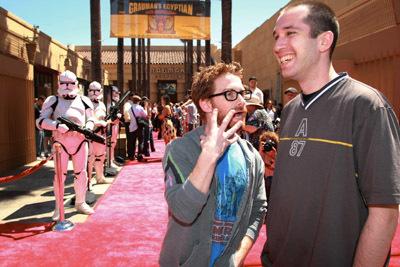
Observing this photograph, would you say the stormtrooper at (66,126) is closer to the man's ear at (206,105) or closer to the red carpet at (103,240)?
the red carpet at (103,240)

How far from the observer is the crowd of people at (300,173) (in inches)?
58.0

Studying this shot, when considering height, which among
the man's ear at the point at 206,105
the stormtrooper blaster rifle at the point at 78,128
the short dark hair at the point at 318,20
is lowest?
the stormtrooper blaster rifle at the point at 78,128

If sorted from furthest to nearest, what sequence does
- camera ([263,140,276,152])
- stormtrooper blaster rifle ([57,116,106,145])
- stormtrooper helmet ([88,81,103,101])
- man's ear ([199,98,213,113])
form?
stormtrooper helmet ([88,81,103,101]) < stormtrooper blaster rifle ([57,116,106,145]) < camera ([263,140,276,152]) < man's ear ([199,98,213,113])

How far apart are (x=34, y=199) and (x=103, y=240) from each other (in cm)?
314

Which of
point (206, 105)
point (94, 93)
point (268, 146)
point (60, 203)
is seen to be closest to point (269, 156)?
point (268, 146)

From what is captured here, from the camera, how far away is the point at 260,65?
2442 centimetres

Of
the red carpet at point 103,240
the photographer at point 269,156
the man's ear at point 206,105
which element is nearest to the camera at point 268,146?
the photographer at point 269,156

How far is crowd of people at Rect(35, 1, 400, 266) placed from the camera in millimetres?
1474

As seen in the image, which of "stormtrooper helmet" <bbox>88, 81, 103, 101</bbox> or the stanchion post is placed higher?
"stormtrooper helmet" <bbox>88, 81, 103, 101</bbox>

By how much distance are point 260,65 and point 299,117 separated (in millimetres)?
23391

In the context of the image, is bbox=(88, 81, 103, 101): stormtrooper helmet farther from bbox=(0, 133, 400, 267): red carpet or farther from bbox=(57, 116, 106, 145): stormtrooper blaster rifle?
bbox=(0, 133, 400, 267): red carpet

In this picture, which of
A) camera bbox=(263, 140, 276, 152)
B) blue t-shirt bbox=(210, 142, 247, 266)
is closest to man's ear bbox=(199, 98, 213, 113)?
blue t-shirt bbox=(210, 142, 247, 266)

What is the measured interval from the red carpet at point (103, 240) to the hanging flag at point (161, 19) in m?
8.30

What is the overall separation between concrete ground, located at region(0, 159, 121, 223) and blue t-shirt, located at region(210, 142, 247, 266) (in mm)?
4103
